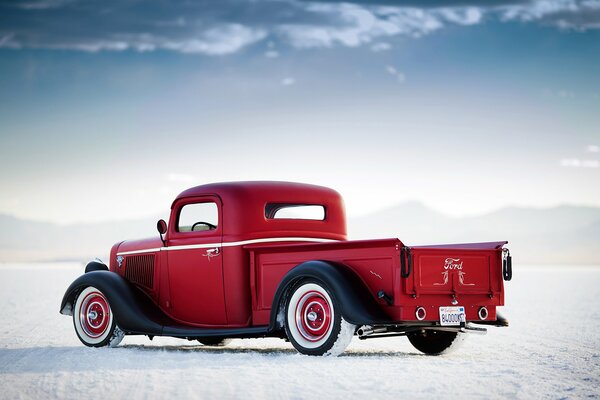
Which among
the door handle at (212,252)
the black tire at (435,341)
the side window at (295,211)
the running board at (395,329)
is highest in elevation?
the side window at (295,211)

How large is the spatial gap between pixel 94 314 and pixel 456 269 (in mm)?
5389

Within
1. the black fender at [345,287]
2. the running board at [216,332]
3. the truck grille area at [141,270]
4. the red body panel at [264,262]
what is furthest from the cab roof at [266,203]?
the black fender at [345,287]

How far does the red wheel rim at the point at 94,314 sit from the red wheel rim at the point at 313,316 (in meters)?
3.60

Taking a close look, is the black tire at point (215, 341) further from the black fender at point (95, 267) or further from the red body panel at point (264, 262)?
the black fender at point (95, 267)

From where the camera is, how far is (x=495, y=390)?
779 cm

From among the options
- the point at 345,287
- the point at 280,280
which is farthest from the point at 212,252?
the point at 345,287

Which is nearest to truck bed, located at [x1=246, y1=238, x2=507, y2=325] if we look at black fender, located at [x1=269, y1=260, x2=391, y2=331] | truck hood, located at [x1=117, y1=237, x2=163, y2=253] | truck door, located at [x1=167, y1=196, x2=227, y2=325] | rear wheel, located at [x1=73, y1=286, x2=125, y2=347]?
black fender, located at [x1=269, y1=260, x2=391, y2=331]

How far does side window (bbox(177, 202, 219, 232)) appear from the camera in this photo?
12.0 m

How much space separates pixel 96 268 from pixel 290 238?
3532 mm

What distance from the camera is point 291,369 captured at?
29.7ft

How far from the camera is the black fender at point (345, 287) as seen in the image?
9.72 m

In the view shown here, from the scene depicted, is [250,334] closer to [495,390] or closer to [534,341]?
[495,390]

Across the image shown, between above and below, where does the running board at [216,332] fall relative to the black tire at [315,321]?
below

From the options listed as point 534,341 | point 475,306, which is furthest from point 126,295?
point 534,341
